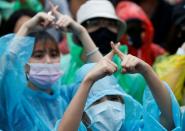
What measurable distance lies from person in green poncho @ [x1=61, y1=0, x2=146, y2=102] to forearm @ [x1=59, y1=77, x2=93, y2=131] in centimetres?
129

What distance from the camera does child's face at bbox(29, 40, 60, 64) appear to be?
5.91 meters

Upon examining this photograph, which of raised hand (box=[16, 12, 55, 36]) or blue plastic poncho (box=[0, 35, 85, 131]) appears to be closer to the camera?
blue plastic poncho (box=[0, 35, 85, 131])

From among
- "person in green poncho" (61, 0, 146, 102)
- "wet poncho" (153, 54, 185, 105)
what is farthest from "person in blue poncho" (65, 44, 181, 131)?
"person in green poncho" (61, 0, 146, 102)

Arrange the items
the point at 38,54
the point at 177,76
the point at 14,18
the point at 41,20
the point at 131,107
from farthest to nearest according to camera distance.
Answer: the point at 14,18
the point at 177,76
the point at 38,54
the point at 41,20
the point at 131,107

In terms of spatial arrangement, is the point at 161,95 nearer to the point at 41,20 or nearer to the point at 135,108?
the point at 135,108

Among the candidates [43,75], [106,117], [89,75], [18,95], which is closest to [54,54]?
[43,75]

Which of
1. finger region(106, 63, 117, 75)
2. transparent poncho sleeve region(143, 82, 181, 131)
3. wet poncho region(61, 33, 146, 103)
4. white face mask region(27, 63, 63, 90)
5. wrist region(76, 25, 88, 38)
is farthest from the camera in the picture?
wet poncho region(61, 33, 146, 103)

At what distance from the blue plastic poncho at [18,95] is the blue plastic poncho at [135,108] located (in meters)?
0.38

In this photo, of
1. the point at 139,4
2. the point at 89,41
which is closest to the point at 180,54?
the point at 89,41

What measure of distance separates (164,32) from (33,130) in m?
2.82

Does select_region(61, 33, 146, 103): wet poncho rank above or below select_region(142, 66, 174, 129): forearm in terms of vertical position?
below

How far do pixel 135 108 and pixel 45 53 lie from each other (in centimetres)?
81

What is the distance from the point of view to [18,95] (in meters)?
5.51

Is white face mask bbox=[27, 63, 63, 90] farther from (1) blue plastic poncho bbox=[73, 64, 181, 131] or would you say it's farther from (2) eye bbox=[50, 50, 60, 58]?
(1) blue plastic poncho bbox=[73, 64, 181, 131]
